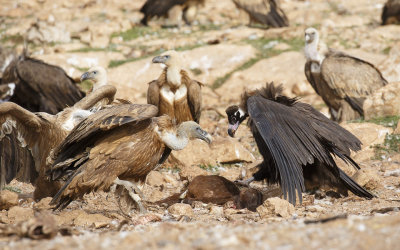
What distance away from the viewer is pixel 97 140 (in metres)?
5.25

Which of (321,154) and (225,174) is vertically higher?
(321,154)

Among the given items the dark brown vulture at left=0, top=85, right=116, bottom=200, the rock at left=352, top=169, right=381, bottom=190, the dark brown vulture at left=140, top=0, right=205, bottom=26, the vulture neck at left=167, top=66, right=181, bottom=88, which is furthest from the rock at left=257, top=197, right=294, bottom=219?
the dark brown vulture at left=140, top=0, right=205, bottom=26

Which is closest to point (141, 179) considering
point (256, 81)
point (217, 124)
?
point (217, 124)

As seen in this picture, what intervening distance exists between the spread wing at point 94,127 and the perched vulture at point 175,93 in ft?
8.48

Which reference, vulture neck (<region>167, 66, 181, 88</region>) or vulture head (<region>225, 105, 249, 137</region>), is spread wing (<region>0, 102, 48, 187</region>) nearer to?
vulture head (<region>225, 105, 249, 137</region>)

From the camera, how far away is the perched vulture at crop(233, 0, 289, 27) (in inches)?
615

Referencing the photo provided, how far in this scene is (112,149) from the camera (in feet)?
17.0

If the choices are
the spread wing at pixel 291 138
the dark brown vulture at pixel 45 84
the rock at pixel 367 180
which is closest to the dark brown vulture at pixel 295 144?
the spread wing at pixel 291 138

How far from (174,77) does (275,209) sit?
339 centimetres

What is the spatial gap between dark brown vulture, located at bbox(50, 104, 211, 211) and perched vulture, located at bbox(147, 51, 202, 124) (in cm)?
248

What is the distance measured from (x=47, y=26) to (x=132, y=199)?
982 cm

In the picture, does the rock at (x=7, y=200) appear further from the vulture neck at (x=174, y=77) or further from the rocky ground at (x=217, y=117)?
the vulture neck at (x=174, y=77)

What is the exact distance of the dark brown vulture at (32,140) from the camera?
6051mm

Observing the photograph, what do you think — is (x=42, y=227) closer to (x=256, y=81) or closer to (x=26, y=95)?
(x=26, y=95)
